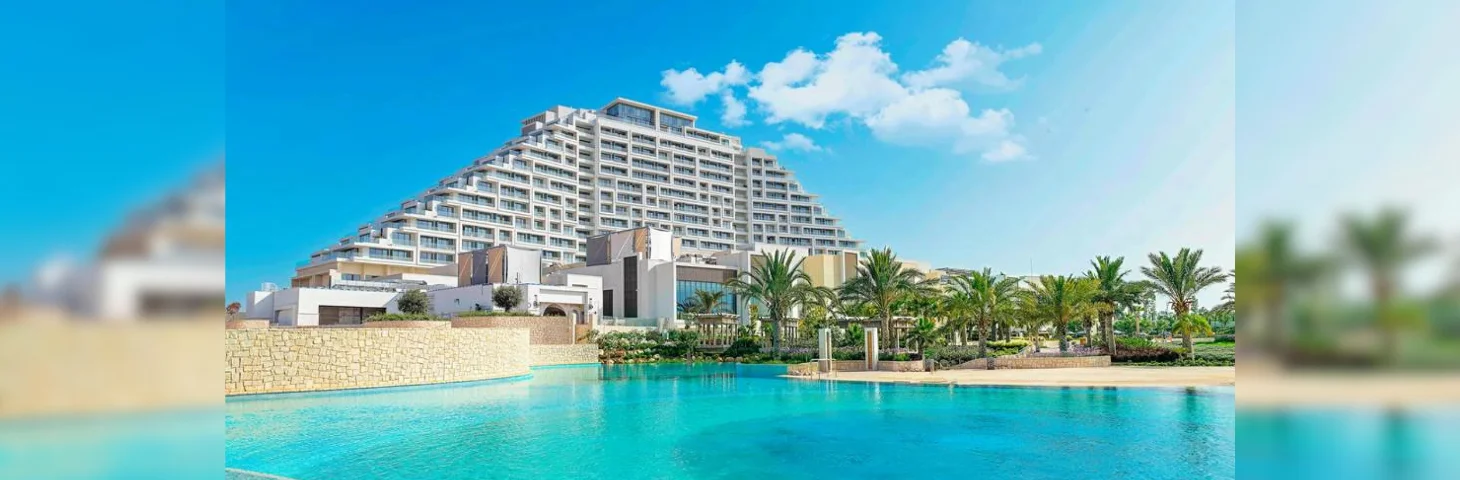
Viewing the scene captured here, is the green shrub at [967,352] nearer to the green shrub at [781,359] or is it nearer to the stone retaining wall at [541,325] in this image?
the green shrub at [781,359]

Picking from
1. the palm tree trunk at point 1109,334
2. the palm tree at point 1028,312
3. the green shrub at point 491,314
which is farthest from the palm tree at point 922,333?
the green shrub at point 491,314

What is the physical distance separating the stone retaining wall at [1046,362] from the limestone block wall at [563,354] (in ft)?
59.1

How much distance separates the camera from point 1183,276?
1053 inches

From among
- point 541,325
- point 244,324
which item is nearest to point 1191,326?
point 541,325

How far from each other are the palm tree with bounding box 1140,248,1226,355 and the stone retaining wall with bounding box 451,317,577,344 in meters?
23.9

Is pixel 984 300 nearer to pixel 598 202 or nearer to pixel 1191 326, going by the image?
pixel 1191 326

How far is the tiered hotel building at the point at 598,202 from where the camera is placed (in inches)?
2462

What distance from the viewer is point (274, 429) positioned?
12.9 meters
